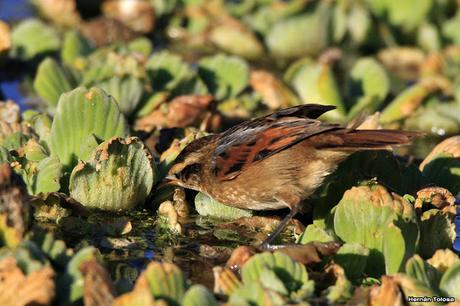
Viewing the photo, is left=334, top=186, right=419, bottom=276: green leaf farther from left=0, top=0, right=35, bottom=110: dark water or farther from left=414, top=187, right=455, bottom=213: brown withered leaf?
left=0, top=0, right=35, bottom=110: dark water

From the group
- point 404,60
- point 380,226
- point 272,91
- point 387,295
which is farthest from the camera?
point 404,60

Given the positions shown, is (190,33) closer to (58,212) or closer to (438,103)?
(438,103)

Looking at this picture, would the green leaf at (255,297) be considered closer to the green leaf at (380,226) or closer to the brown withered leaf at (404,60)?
the green leaf at (380,226)

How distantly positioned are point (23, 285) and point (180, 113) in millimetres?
3441

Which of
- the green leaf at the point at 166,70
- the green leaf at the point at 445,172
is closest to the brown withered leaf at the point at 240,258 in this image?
the green leaf at the point at 445,172

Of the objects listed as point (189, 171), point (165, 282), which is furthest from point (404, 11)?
point (165, 282)

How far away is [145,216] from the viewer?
545cm

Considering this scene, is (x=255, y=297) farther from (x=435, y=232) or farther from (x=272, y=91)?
(x=272, y=91)

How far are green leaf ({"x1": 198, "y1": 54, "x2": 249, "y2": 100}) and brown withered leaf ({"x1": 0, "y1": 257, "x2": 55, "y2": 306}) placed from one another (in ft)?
14.0

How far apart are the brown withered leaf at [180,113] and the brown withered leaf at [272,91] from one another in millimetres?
1136

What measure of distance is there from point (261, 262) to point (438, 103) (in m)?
4.65

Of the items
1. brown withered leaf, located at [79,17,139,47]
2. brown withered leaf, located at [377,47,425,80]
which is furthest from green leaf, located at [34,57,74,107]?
brown withered leaf, located at [377,47,425,80]

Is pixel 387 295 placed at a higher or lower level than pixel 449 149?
higher

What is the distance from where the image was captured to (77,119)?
18.2ft
